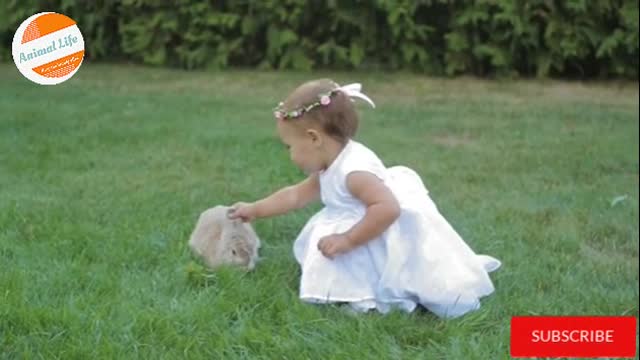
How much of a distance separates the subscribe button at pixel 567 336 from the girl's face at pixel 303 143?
101 centimetres

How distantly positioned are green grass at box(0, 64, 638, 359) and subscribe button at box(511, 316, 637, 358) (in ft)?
1.90

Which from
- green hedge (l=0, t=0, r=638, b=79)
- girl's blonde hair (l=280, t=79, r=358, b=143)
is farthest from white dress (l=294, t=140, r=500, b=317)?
green hedge (l=0, t=0, r=638, b=79)

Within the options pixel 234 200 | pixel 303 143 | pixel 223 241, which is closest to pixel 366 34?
pixel 234 200

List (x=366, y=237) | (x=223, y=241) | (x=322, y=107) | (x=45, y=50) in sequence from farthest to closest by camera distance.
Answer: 1. (x=223, y=241)
2. (x=366, y=237)
3. (x=322, y=107)
4. (x=45, y=50)

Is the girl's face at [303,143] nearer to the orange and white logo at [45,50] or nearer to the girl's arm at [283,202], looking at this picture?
the girl's arm at [283,202]

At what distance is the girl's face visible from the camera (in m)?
2.49

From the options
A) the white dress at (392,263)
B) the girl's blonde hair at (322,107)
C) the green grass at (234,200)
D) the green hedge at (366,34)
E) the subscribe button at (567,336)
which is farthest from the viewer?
the green hedge at (366,34)

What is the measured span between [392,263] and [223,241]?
0.51 metres

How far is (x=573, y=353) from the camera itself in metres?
1.65

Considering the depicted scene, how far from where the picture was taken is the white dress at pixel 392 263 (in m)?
2.56

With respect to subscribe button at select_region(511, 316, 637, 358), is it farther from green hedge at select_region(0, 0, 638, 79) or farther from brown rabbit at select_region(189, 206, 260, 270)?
brown rabbit at select_region(189, 206, 260, 270)

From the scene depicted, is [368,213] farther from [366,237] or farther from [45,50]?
[45,50]

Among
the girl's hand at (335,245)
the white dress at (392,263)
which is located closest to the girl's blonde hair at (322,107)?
the white dress at (392,263)

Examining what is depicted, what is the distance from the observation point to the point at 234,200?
3.57 meters
